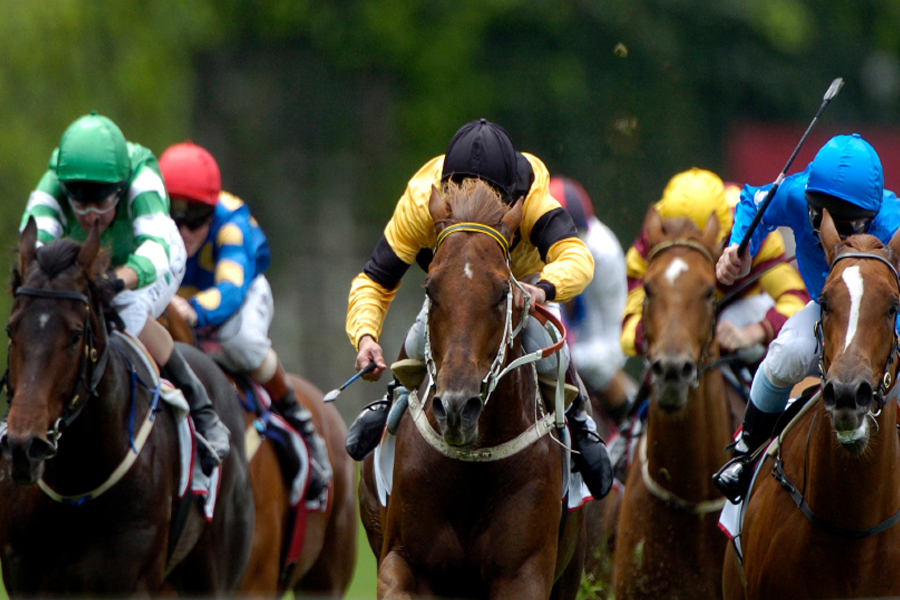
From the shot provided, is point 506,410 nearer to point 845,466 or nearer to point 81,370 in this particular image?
point 845,466

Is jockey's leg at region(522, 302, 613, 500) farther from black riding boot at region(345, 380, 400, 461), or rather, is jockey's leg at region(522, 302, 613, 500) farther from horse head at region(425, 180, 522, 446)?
black riding boot at region(345, 380, 400, 461)

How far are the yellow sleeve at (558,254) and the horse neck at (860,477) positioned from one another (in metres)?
0.97

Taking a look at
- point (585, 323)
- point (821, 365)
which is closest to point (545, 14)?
point (585, 323)

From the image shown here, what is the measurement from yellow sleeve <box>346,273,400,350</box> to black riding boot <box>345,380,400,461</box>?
24cm

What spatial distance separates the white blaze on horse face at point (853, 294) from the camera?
15.4 ft

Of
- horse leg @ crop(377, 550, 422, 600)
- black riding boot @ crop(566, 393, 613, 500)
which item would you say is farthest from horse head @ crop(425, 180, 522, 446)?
black riding boot @ crop(566, 393, 613, 500)

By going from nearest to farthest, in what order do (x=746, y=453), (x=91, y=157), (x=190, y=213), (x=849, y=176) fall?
(x=849, y=176) → (x=746, y=453) → (x=91, y=157) → (x=190, y=213)

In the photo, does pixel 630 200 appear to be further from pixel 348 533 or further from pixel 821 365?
pixel 821 365

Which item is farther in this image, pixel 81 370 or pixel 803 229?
pixel 803 229

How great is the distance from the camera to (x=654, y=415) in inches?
264

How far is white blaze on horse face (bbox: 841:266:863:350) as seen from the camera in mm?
4684

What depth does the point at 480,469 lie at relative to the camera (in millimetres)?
4934

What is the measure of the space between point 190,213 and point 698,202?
8.99 ft

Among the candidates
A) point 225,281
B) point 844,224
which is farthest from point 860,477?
point 225,281
